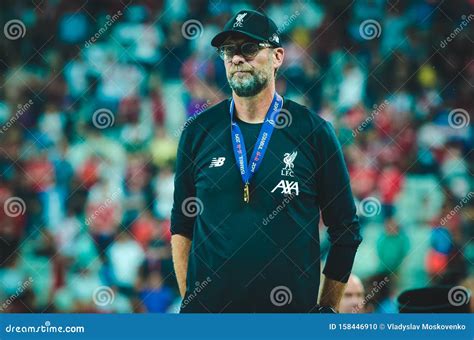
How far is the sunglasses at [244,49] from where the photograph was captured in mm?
4113

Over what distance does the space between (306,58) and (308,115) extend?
1.92 meters

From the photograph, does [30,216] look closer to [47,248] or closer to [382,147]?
[47,248]

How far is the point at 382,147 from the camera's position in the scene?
19.8 ft
